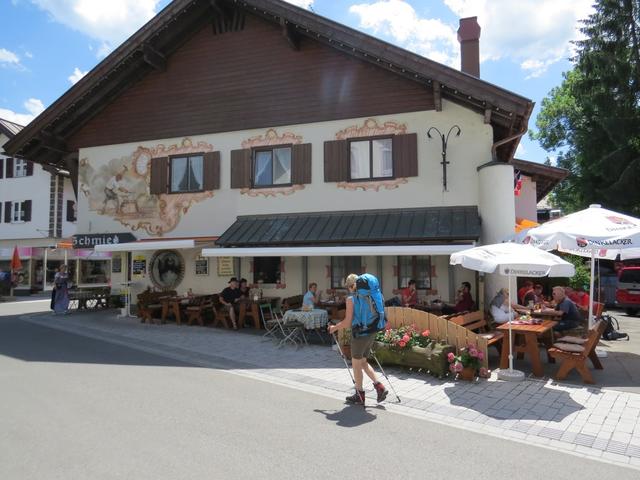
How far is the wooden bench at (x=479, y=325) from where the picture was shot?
7.84 m

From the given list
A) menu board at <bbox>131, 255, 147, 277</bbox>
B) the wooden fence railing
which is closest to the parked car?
the wooden fence railing

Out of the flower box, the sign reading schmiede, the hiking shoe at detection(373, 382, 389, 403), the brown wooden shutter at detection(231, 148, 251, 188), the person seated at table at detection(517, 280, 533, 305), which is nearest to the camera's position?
the hiking shoe at detection(373, 382, 389, 403)

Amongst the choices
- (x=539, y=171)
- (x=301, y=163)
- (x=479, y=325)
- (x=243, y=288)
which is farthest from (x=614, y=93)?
(x=243, y=288)

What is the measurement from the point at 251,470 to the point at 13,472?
1.80 metres

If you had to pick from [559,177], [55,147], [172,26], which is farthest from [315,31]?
[559,177]

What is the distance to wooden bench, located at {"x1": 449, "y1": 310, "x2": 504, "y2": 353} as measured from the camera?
7.84m

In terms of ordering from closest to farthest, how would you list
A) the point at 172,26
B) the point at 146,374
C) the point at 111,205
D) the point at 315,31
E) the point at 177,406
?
the point at 177,406, the point at 146,374, the point at 315,31, the point at 172,26, the point at 111,205

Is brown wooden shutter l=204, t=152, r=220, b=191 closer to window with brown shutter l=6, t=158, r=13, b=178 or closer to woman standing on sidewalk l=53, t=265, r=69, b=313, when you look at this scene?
woman standing on sidewalk l=53, t=265, r=69, b=313

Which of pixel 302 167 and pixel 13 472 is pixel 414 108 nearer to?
pixel 302 167

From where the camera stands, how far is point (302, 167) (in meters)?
12.7

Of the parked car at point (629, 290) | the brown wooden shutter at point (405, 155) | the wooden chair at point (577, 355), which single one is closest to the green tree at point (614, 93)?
the parked car at point (629, 290)

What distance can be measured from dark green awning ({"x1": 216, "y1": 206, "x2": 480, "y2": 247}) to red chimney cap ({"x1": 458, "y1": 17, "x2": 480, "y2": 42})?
5.73 metres

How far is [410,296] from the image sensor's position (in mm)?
10508

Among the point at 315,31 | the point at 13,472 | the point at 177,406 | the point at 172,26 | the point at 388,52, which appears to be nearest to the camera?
the point at 13,472
